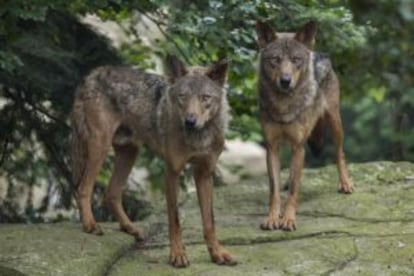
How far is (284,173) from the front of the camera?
1098 centimetres

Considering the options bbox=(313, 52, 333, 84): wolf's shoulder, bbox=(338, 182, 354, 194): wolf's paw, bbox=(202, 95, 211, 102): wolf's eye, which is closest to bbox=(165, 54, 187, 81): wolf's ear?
bbox=(202, 95, 211, 102): wolf's eye

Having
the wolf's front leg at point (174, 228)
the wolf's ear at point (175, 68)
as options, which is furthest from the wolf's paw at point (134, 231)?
the wolf's ear at point (175, 68)

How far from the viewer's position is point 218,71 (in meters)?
7.22

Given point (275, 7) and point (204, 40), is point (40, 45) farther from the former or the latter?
point (275, 7)

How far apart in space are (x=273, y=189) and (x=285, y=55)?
47.3 inches

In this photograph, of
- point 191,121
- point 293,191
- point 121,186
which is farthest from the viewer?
point 121,186

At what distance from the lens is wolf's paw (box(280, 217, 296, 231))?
814 centimetres

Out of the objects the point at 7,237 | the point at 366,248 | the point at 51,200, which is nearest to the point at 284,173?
the point at 51,200

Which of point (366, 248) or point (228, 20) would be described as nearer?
point (366, 248)

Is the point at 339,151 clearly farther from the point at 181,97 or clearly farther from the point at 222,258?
the point at 181,97

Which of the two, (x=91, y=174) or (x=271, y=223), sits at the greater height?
(x=91, y=174)

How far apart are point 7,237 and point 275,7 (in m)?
A: 2.98

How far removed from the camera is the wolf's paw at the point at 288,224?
814 cm

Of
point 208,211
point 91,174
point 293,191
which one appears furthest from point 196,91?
point 293,191
